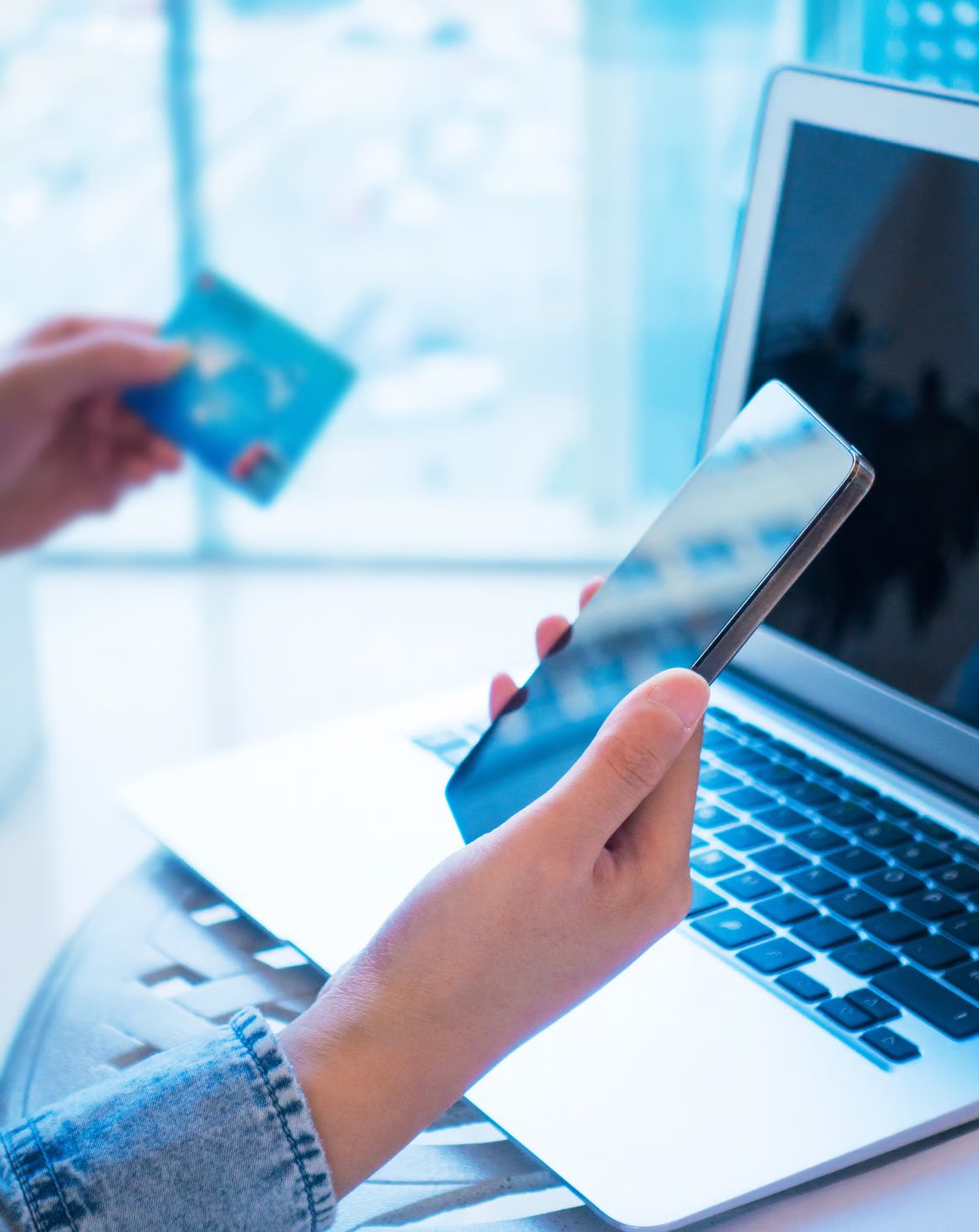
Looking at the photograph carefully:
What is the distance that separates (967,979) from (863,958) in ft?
0.11

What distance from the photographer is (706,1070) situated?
0.40 meters

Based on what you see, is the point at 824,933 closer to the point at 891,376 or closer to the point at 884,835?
the point at 884,835

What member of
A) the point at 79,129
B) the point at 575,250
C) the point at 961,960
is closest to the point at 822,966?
the point at 961,960

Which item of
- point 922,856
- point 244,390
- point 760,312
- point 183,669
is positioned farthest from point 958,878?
point 183,669

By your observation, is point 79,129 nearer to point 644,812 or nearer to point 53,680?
point 53,680

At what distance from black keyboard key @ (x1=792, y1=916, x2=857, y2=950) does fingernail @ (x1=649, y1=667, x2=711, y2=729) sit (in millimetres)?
127

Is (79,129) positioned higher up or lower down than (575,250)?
higher up

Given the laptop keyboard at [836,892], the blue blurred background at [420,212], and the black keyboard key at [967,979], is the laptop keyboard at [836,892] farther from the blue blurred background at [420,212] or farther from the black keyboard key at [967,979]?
the blue blurred background at [420,212]

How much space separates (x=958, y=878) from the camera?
1.60 ft

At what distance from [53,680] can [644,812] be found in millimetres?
755

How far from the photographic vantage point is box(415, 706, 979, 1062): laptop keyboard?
42 cm

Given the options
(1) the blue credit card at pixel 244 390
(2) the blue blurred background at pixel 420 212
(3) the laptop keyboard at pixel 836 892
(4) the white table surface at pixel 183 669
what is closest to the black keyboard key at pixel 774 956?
(3) the laptop keyboard at pixel 836 892

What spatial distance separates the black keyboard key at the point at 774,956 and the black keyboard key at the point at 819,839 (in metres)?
0.06

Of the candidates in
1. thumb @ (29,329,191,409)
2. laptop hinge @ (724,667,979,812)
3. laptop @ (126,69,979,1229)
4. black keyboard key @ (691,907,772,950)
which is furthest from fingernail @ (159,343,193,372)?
black keyboard key @ (691,907,772,950)
